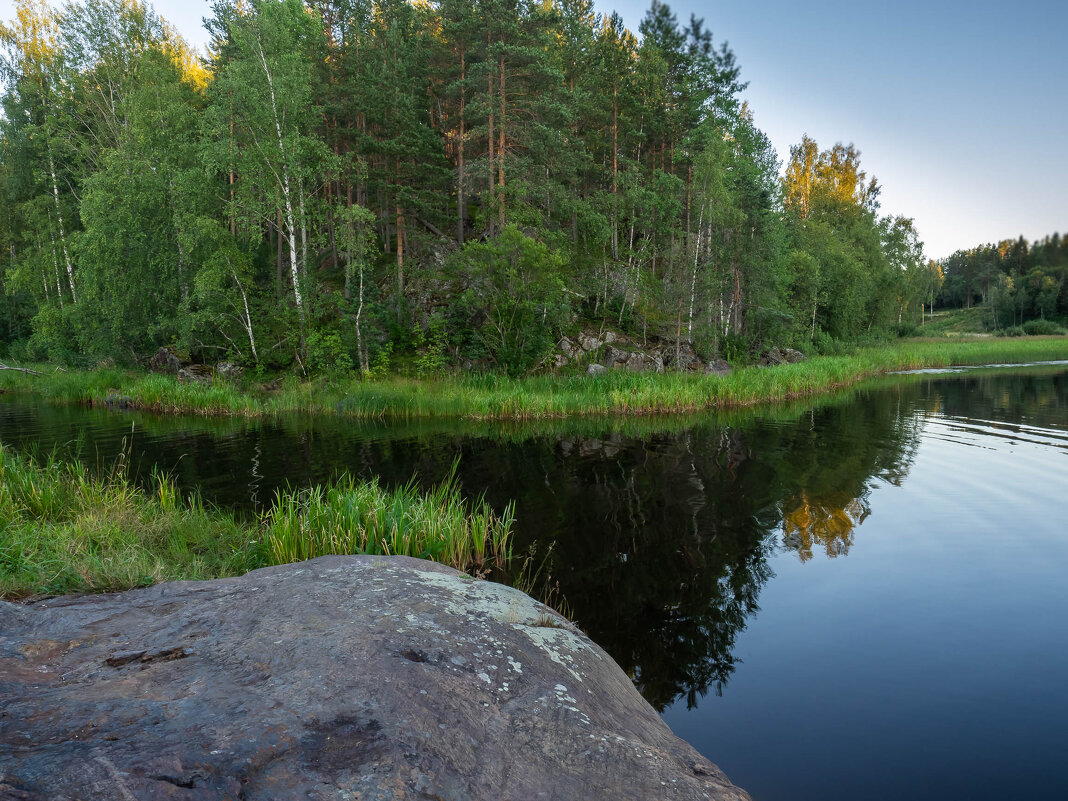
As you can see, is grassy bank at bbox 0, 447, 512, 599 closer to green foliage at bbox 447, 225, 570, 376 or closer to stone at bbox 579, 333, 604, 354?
green foliage at bbox 447, 225, 570, 376

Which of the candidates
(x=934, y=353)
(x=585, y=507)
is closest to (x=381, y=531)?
(x=585, y=507)

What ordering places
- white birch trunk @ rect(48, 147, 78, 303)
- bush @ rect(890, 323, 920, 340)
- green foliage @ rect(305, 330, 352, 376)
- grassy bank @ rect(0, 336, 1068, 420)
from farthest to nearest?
1. bush @ rect(890, 323, 920, 340)
2. white birch trunk @ rect(48, 147, 78, 303)
3. green foliage @ rect(305, 330, 352, 376)
4. grassy bank @ rect(0, 336, 1068, 420)

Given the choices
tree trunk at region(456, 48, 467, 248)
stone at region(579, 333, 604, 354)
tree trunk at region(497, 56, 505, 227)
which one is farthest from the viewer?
stone at region(579, 333, 604, 354)

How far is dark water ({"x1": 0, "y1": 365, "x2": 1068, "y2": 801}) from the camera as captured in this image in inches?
231

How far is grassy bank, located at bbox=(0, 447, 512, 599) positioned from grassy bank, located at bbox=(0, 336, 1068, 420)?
48.6 feet

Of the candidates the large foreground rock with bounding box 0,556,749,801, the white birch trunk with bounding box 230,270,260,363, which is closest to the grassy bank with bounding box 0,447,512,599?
the large foreground rock with bounding box 0,556,749,801

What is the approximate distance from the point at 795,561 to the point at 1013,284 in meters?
103

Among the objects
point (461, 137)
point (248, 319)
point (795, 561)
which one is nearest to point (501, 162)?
point (461, 137)

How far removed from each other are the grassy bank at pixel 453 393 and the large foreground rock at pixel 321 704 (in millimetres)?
19682

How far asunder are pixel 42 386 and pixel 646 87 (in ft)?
134

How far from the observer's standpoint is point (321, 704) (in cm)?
348

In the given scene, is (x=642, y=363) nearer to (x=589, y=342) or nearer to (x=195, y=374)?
(x=589, y=342)

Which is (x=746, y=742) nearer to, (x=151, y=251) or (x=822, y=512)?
(x=822, y=512)

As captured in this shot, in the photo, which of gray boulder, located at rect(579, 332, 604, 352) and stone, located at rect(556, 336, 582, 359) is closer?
stone, located at rect(556, 336, 582, 359)
